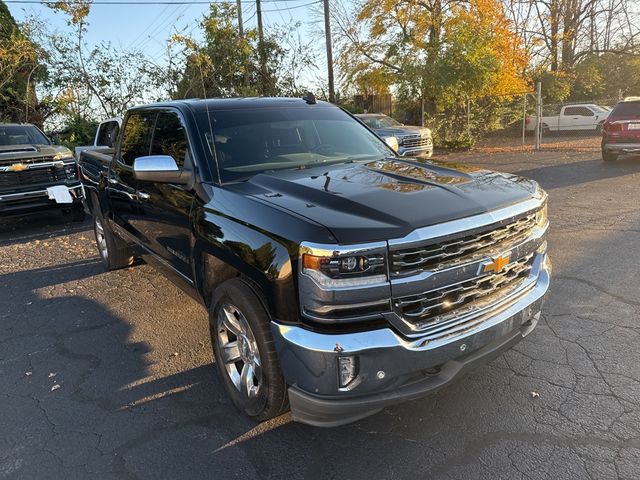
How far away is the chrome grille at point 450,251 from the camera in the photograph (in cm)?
239

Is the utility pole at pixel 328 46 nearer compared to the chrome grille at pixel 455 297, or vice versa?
the chrome grille at pixel 455 297

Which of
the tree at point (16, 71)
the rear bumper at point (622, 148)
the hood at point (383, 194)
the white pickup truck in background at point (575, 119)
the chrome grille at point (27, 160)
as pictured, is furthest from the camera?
the white pickup truck in background at point (575, 119)

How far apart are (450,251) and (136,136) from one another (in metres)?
3.45

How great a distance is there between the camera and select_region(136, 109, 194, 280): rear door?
359 cm

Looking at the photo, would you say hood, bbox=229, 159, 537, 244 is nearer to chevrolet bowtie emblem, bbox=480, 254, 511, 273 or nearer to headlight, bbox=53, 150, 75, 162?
chevrolet bowtie emblem, bbox=480, 254, 511, 273

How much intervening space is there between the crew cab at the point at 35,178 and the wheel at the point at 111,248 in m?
2.88

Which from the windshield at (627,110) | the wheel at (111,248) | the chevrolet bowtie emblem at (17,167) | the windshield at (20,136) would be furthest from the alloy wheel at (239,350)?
the windshield at (627,110)

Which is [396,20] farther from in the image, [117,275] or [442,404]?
[442,404]

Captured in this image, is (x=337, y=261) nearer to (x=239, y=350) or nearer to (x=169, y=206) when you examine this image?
(x=239, y=350)

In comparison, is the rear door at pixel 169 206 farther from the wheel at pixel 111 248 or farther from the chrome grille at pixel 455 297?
the chrome grille at pixel 455 297

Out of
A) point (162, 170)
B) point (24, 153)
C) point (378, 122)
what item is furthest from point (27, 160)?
point (378, 122)

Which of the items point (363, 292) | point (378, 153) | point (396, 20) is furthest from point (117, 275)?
point (396, 20)

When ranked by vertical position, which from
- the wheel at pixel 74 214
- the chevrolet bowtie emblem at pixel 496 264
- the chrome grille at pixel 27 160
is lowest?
the wheel at pixel 74 214

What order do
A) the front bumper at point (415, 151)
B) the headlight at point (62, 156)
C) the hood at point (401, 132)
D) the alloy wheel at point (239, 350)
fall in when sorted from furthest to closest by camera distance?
1. the hood at point (401, 132)
2. the front bumper at point (415, 151)
3. the headlight at point (62, 156)
4. the alloy wheel at point (239, 350)
